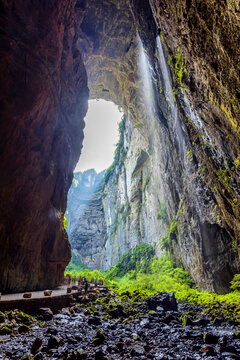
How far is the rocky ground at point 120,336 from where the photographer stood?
369cm

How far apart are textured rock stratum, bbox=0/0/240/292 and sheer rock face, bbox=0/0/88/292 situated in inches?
2.5

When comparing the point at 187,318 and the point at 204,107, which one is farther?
the point at 204,107

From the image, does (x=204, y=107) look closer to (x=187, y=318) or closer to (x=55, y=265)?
(x=187, y=318)

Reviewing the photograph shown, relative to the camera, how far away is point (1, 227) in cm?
848

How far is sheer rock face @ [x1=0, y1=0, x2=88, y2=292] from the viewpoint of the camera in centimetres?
923

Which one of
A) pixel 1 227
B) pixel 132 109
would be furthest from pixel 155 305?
pixel 132 109

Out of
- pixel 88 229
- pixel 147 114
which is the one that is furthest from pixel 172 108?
pixel 88 229

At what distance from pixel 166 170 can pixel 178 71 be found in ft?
28.5

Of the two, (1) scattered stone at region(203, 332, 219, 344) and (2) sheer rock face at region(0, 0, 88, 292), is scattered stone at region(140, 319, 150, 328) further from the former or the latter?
(2) sheer rock face at region(0, 0, 88, 292)

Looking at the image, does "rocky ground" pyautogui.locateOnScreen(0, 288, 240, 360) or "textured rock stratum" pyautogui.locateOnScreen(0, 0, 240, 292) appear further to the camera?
"textured rock stratum" pyautogui.locateOnScreen(0, 0, 240, 292)

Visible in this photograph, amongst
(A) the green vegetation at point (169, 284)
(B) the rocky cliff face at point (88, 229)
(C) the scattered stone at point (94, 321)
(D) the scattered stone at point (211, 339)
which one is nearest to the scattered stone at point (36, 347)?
(C) the scattered stone at point (94, 321)

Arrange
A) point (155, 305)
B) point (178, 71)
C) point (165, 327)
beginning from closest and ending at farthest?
1. point (165, 327)
2. point (155, 305)
3. point (178, 71)

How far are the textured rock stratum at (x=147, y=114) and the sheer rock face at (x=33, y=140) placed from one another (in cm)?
6

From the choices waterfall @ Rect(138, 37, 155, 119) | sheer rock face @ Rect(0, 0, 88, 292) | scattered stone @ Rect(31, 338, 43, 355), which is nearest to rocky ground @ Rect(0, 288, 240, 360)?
scattered stone @ Rect(31, 338, 43, 355)
